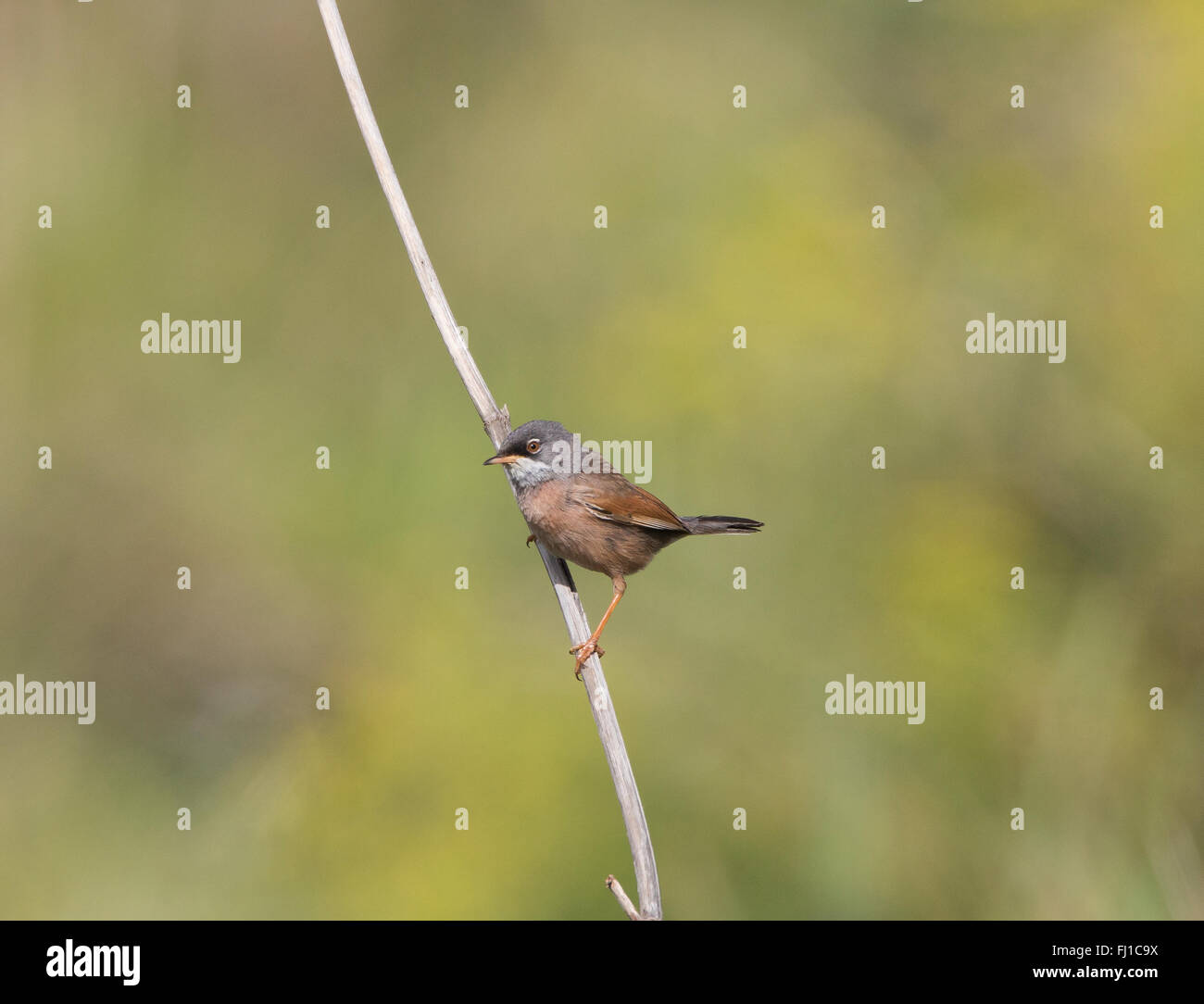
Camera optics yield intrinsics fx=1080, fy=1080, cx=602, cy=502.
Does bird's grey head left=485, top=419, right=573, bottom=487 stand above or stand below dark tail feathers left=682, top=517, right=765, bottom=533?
above

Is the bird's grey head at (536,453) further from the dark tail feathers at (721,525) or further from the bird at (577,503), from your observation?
the dark tail feathers at (721,525)

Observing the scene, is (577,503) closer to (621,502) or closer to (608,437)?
(621,502)

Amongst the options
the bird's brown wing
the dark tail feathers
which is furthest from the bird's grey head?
the dark tail feathers

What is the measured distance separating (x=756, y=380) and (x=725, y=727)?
3.35 metres

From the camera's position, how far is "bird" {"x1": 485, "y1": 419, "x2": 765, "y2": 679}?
5.91 metres

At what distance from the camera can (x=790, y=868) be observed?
7.67 m

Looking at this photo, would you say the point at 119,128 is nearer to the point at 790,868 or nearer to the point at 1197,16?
the point at 790,868

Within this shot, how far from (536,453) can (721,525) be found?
1597 mm

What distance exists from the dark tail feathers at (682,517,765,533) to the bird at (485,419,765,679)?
0.48 feet

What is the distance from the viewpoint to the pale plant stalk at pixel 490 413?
389 centimetres

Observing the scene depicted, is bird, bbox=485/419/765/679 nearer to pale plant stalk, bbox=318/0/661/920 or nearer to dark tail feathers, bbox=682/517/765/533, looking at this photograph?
dark tail feathers, bbox=682/517/765/533

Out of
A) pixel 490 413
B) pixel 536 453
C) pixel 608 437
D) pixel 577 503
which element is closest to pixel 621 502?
pixel 577 503
